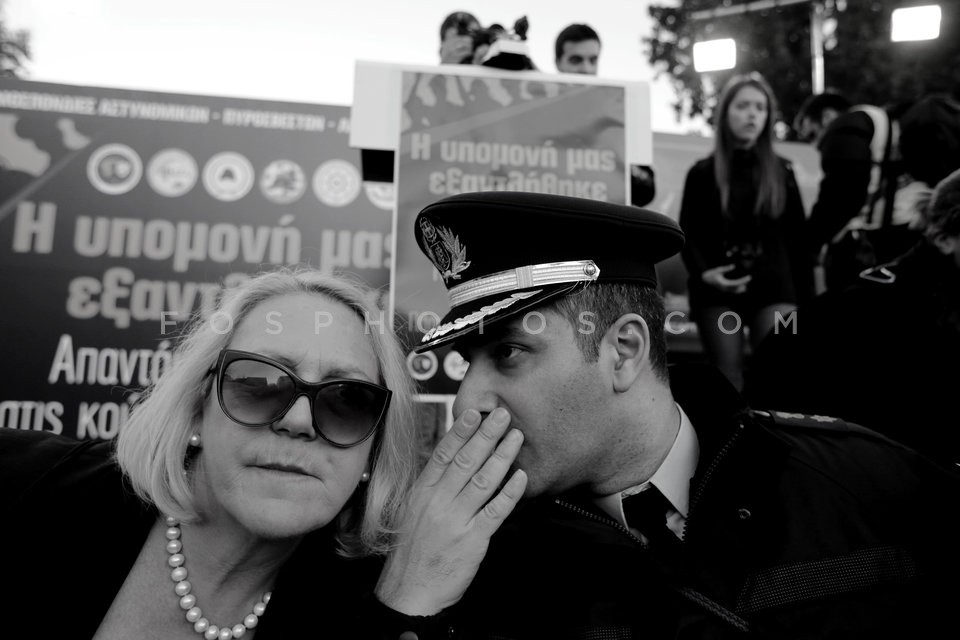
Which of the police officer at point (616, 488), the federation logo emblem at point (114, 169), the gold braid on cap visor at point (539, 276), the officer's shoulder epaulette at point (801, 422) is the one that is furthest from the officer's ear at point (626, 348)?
the federation logo emblem at point (114, 169)

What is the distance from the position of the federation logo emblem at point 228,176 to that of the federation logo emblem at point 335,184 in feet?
1.26

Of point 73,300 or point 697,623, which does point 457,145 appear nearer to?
point 697,623

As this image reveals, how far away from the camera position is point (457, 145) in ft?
8.94

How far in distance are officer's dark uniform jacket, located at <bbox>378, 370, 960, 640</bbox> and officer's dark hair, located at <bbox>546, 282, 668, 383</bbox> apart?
0.27m

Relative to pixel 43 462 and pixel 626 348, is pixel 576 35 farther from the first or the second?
pixel 43 462

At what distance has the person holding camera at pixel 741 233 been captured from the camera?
3.50m

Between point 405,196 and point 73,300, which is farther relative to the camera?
point 73,300

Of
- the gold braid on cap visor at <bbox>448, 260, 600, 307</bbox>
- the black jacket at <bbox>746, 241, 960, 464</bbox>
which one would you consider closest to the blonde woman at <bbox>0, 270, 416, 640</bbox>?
the gold braid on cap visor at <bbox>448, 260, 600, 307</bbox>

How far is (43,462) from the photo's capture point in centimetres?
196

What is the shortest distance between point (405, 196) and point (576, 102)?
787 mm

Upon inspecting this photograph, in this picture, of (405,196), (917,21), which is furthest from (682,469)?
(917,21)

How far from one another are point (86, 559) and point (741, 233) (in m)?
3.16

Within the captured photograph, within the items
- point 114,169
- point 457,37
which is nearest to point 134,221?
point 114,169

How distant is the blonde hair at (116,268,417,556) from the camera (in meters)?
1.84
